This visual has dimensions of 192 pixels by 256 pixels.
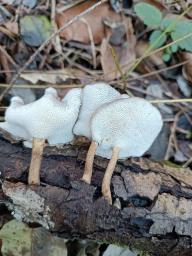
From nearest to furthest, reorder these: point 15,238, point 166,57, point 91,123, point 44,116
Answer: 1. point 44,116
2. point 91,123
3. point 15,238
4. point 166,57

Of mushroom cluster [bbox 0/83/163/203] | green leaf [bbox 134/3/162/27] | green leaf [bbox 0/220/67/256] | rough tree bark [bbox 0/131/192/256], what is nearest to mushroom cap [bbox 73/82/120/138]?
mushroom cluster [bbox 0/83/163/203]

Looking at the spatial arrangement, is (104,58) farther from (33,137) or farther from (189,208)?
(189,208)

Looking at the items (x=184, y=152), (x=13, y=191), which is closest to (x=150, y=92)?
(x=184, y=152)

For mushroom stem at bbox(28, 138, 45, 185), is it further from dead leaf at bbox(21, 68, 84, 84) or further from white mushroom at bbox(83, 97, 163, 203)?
dead leaf at bbox(21, 68, 84, 84)

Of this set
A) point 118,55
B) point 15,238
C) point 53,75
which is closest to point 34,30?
point 53,75

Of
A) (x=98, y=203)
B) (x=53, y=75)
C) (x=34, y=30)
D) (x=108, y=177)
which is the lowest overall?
(x=98, y=203)

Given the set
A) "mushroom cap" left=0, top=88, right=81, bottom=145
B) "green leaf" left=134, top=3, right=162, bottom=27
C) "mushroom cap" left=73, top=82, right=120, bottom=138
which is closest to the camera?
"mushroom cap" left=0, top=88, right=81, bottom=145

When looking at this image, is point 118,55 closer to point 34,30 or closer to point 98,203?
point 34,30

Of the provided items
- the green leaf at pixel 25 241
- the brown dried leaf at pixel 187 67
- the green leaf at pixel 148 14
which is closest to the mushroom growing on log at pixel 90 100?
the green leaf at pixel 25 241
